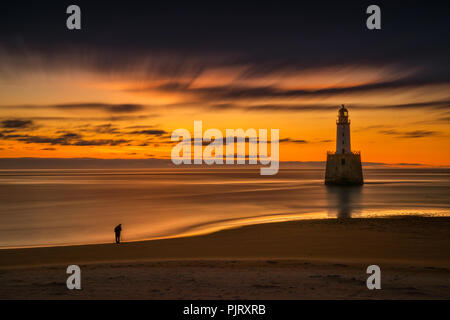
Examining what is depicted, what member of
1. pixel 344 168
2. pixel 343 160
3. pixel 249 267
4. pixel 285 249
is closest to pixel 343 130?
pixel 343 160

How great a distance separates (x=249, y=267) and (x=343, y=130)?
47883 mm

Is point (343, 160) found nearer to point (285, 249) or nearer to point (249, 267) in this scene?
point (285, 249)

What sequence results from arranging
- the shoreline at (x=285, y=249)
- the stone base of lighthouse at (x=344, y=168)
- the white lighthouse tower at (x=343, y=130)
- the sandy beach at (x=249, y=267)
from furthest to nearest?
1. the stone base of lighthouse at (x=344, y=168)
2. the white lighthouse tower at (x=343, y=130)
3. the shoreline at (x=285, y=249)
4. the sandy beach at (x=249, y=267)

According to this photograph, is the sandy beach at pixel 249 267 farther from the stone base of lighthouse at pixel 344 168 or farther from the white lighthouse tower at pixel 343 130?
the stone base of lighthouse at pixel 344 168

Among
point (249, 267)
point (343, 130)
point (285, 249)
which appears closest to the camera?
point (249, 267)

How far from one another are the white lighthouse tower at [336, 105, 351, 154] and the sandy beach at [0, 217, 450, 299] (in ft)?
123

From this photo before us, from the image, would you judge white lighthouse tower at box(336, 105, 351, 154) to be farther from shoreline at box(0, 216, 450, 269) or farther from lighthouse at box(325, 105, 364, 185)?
shoreline at box(0, 216, 450, 269)

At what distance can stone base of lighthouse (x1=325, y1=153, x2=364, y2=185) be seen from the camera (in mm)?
59188

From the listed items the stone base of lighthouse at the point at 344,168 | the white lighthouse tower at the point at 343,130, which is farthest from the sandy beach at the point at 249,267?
the stone base of lighthouse at the point at 344,168

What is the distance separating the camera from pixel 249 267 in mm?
12281

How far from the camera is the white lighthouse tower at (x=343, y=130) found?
2229 inches

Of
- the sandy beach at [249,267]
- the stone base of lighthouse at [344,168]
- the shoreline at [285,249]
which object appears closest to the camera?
the sandy beach at [249,267]
